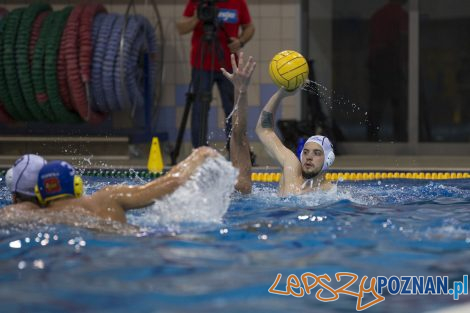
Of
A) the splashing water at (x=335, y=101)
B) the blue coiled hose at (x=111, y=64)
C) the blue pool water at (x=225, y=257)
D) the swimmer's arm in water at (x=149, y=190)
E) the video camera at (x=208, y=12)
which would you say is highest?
the video camera at (x=208, y=12)

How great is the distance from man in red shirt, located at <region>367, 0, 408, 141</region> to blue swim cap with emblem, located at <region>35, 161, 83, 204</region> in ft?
21.1

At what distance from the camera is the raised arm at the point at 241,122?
198 inches

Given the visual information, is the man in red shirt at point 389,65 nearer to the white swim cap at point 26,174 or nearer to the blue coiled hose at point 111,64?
the blue coiled hose at point 111,64

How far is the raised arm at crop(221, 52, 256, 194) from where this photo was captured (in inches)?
198

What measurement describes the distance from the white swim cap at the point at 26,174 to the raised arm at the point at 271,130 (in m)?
1.63

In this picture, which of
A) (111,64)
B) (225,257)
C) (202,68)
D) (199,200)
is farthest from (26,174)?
(111,64)

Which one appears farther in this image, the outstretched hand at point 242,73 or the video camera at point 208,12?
the video camera at point 208,12

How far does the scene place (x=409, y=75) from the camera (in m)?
9.91

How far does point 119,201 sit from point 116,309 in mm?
974

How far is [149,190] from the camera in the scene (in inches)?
158

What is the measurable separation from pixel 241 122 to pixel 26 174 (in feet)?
4.98

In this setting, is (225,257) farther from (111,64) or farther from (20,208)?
(111,64)

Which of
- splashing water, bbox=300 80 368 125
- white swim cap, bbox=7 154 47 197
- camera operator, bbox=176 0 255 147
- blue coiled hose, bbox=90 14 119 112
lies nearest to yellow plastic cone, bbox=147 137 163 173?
camera operator, bbox=176 0 255 147

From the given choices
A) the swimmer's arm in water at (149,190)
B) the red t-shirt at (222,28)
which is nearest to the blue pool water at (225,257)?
the swimmer's arm in water at (149,190)
